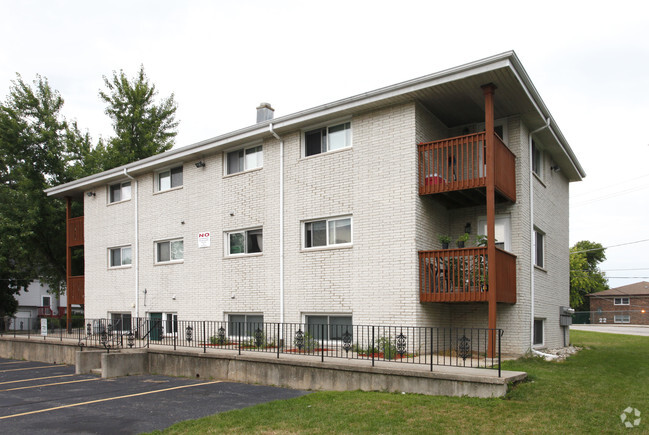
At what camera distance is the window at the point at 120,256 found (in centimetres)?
2169

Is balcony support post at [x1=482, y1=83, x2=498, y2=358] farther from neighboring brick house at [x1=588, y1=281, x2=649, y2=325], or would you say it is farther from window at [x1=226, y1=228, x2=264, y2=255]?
neighboring brick house at [x1=588, y1=281, x2=649, y2=325]

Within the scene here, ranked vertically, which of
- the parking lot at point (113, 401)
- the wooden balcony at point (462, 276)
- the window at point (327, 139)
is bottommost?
the parking lot at point (113, 401)

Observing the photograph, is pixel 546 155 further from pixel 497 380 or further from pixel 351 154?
pixel 497 380

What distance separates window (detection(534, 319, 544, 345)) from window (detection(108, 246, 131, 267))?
14412mm

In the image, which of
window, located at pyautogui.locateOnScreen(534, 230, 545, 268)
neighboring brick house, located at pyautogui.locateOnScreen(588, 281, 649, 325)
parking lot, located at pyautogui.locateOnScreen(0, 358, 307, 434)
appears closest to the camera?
parking lot, located at pyautogui.locateOnScreen(0, 358, 307, 434)

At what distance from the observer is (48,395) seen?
11281mm

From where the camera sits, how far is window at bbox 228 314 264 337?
16500 mm

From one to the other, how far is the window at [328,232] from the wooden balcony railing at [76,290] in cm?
1269

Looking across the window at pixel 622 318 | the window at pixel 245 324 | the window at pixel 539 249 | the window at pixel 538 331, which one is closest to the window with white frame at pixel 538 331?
the window at pixel 538 331

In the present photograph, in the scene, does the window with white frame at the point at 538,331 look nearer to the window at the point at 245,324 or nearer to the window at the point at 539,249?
the window at the point at 539,249

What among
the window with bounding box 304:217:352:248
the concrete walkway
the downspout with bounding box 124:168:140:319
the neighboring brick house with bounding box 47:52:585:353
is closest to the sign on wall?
the neighboring brick house with bounding box 47:52:585:353

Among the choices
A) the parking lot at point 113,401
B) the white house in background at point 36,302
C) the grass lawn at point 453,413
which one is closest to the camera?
the grass lawn at point 453,413

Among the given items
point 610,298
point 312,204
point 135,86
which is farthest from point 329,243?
point 610,298

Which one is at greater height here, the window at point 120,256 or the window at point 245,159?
the window at point 245,159
